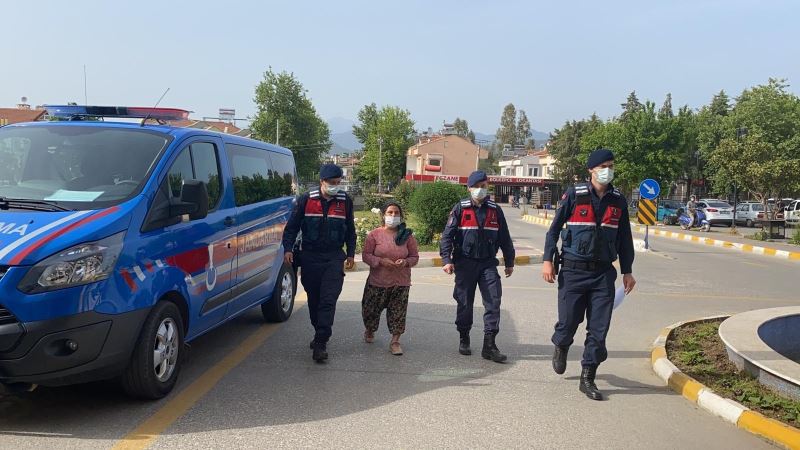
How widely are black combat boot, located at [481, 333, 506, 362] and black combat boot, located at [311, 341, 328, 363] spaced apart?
154 cm

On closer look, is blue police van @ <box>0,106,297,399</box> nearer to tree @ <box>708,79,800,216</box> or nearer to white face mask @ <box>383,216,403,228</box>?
white face mask @ <box>383,216,403,228</box>

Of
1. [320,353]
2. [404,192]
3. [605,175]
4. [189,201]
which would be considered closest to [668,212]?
[404,192]

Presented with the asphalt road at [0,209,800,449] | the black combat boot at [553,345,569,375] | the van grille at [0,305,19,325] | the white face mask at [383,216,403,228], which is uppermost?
the white face mask at [383,216,403,228]

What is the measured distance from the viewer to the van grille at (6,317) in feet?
11.2

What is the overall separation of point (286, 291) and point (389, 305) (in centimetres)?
165

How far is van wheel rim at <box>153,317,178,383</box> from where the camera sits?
430 centimetres

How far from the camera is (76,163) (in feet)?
14.7

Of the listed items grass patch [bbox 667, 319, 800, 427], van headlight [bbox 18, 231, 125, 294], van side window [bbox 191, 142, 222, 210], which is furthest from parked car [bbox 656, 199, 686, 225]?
van headlight [bbox 18, 231, 125, 294]

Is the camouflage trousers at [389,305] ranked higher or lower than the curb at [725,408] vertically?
higher

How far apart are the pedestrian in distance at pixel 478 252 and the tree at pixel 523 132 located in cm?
12200

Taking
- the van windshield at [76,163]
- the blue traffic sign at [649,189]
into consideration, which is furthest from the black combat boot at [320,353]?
the blue traffic sign at [649,189]

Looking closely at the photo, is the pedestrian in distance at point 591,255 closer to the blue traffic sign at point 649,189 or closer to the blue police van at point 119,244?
the blue police van at point 119,244

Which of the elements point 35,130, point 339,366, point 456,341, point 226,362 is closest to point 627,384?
point 456,341

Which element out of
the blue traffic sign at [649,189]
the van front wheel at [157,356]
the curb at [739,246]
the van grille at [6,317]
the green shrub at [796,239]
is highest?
the blue traffic sign at [649,189]
